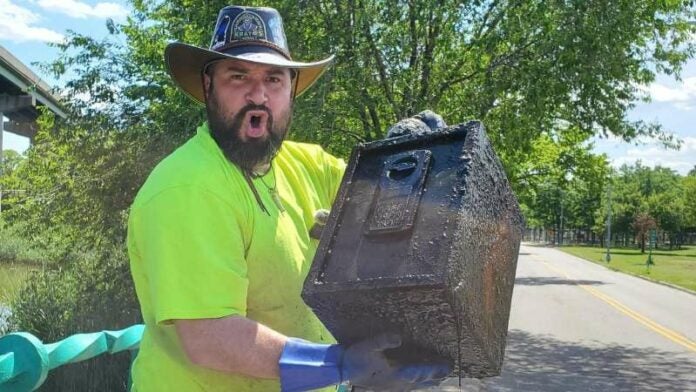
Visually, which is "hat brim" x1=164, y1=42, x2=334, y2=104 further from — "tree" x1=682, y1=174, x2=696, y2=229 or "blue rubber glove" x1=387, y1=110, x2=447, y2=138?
"tree" x1=682, y1=174, x2=696, y2=229

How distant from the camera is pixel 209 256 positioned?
1.70 meters

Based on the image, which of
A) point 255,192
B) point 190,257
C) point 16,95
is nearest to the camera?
point 190,257

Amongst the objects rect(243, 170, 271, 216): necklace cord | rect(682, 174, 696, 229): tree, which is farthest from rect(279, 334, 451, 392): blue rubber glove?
rect(682, 174, 696, 229): tree

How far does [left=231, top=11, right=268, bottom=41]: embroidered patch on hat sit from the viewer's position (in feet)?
6.76

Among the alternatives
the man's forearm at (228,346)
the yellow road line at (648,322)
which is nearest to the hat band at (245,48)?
the man's forearm at (228,346)

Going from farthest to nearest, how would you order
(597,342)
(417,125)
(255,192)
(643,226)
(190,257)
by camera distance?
(643,226), (597,342), (417,125), (255,192), (190,257)

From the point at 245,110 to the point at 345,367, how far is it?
759mm

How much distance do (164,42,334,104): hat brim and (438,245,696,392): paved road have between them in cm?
593

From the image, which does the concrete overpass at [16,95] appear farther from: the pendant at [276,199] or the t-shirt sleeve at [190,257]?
the t-shirt sleeve at [190,257]

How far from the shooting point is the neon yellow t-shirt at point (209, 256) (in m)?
1.69

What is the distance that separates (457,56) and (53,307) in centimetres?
645

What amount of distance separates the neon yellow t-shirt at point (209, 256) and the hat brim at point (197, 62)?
0.21m

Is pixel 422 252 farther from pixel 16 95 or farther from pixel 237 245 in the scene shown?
pixel 16 95

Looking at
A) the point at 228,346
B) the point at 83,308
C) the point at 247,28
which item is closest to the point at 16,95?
the point at 83,308
